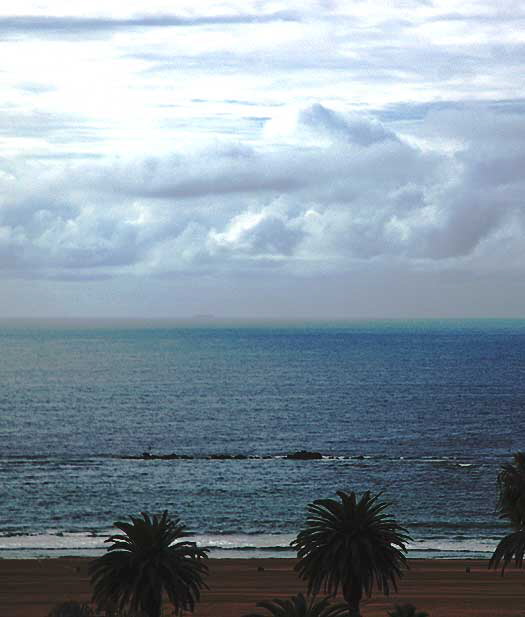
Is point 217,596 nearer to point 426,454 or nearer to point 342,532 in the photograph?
point 342,532

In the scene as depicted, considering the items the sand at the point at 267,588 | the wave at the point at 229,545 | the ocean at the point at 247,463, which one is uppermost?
the ocean at the point at 247,463

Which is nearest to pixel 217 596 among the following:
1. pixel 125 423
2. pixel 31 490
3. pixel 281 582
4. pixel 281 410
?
pixel 281 582

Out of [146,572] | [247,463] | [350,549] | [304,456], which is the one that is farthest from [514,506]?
[304,456]

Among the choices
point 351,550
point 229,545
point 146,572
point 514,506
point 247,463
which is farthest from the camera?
point 247,463

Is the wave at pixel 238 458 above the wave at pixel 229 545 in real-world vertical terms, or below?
above

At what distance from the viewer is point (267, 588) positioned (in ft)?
→ 192

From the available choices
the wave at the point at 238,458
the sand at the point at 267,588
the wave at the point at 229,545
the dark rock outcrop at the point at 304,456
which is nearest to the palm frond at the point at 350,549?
the sand at the point at 267,588

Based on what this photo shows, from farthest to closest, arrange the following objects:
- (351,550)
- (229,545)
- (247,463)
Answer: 1. (247,463)
2. (229,545)
3. (351,550)

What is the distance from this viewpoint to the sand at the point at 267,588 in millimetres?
54469

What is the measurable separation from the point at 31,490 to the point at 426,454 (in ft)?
164

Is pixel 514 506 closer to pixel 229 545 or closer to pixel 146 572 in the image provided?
pixel 146 572

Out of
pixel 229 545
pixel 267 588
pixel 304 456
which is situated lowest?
pixel 267 588

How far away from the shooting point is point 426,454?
124 m

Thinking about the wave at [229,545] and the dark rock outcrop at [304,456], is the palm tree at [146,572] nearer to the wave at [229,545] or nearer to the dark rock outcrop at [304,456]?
the wave at [229,545]
